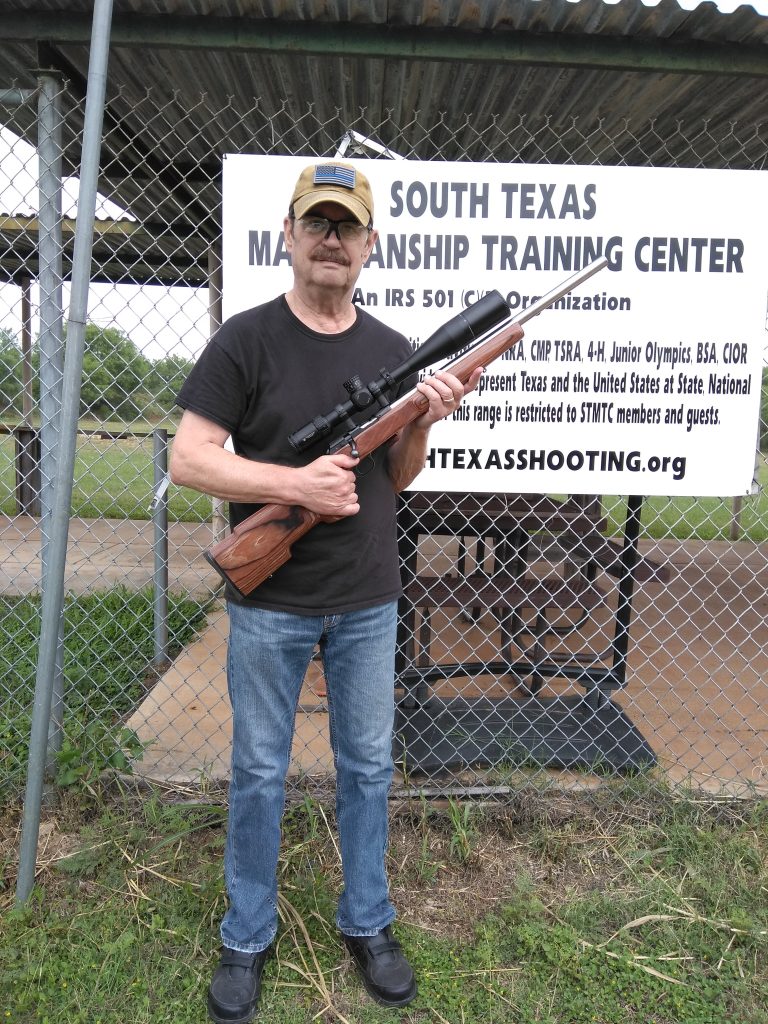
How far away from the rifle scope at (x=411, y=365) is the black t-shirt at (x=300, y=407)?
0.05 m

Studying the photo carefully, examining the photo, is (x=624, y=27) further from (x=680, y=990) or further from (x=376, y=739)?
(x=680, y=990)

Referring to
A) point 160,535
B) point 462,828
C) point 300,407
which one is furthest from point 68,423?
point 462,828

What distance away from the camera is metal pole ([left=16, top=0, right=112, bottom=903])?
74.5 inches

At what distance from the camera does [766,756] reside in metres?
3.21

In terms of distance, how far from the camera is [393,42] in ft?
8.11

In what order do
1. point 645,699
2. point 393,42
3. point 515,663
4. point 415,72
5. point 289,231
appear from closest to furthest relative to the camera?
point 289,231, point 393,42, point 515,663, point 415,72, point 645,699

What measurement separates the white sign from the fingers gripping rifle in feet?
2.32

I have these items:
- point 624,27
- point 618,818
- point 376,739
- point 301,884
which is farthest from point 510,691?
point 624,27

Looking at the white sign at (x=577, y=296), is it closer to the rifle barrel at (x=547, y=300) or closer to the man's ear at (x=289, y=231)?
the rifle barrel at (x=547, y=300)

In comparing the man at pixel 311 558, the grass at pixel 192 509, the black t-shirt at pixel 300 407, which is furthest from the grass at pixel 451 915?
the grass at pixel 192 509

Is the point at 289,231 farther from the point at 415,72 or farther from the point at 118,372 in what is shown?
the point at 118,372

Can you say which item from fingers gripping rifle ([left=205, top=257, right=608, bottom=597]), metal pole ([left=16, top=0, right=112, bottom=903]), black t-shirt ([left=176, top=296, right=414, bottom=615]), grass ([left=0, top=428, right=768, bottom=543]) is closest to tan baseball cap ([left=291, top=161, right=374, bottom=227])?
black t-shirt ([left=176, top=296, right=414, bottom=615])

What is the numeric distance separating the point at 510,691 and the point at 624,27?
9.77 ft

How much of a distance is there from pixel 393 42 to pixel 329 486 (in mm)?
1713
